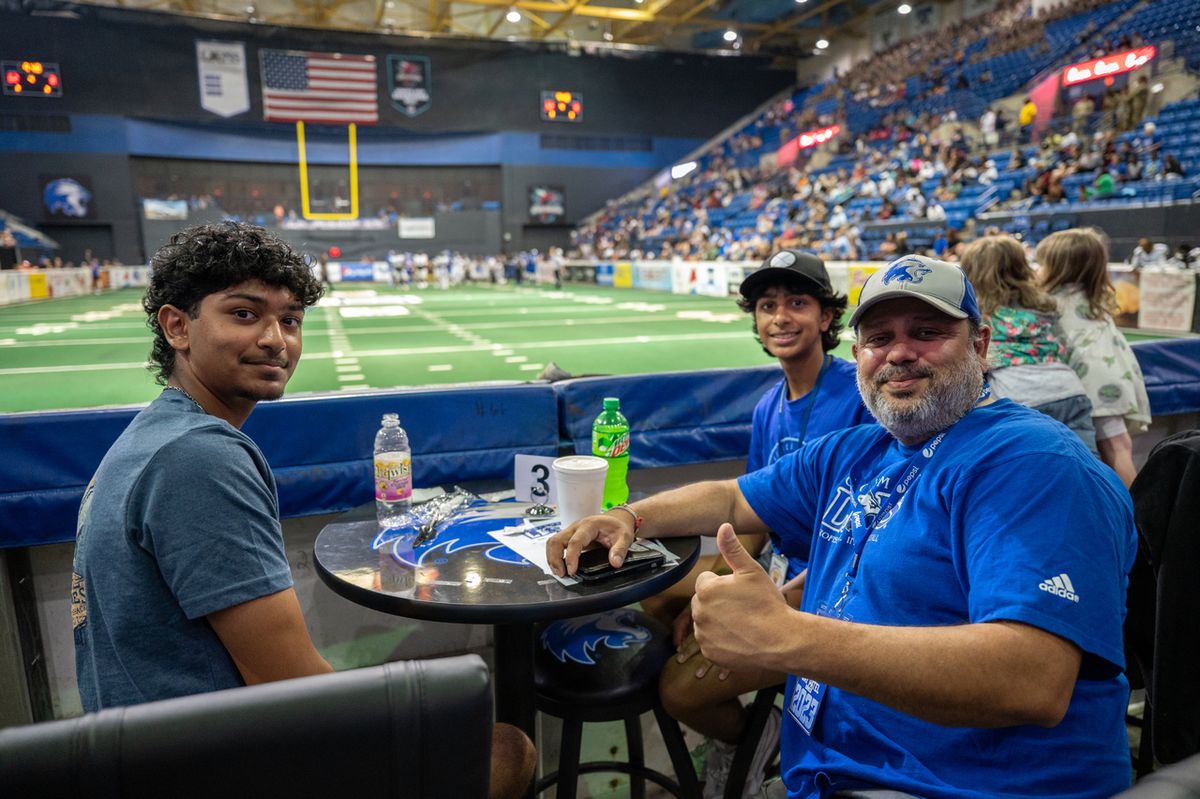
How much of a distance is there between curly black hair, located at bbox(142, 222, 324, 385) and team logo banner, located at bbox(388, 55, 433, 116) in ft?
92.9

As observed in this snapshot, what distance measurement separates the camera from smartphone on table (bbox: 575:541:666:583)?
1.83 m

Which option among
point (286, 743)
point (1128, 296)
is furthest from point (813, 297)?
point (1128, 296)

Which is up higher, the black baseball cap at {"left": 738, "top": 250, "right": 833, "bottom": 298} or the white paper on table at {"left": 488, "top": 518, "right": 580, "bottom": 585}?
the black baseball cap at {"left": 738, "top": 250, "right": 833, "bottom": 298}

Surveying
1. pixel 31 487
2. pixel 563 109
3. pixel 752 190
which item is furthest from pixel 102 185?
pixel 31 487

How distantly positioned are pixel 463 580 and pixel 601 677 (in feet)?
1.88

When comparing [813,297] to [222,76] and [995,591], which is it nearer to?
[995,591]

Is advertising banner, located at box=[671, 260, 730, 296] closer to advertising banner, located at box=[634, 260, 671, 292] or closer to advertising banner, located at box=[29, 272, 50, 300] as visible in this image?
advertising banner, located at box=[634, 260, 671, 292]

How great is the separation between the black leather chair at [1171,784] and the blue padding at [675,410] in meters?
2.71

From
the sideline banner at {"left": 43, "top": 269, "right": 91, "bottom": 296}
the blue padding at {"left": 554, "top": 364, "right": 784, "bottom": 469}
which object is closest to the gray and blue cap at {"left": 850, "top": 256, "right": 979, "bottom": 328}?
the blue padding at {"left": 554, "top": 364, "right": 784, "bottom": 469}

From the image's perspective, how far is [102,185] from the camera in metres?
29.0

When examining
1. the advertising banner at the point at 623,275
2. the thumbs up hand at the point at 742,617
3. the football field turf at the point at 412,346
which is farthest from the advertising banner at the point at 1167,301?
the advertising banner at the point at 623,275

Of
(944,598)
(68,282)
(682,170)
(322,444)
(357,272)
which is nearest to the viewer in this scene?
(944,598)

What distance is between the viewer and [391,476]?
2.59m

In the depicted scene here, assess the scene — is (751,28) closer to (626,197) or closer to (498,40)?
(626,197)
